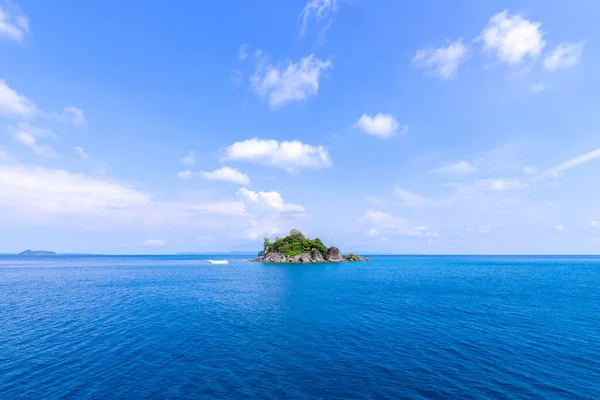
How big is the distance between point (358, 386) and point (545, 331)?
3483 cm

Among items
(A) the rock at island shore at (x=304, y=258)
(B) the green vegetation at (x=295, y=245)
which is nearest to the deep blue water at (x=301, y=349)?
(A) the rock at island shore at (x=304, y=258)

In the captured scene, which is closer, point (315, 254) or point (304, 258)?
point (304, 258)

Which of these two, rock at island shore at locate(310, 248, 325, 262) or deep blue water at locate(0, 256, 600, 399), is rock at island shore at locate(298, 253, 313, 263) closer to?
rock at island shore at locate(310, 248, 325, 262)

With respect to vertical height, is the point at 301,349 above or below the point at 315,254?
below

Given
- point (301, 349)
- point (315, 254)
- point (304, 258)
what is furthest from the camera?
point (315, 254)

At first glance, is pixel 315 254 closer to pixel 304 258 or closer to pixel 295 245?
pixel 304 258

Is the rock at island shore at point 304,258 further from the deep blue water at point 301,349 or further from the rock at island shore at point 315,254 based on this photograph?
the deep blue water at point 301,349

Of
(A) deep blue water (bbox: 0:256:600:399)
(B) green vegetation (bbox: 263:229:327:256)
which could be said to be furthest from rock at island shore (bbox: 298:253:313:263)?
(A) deep blue water (bbox: 0:256:600:399)

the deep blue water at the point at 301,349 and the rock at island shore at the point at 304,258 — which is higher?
the rock at island shore at the point at 304,258

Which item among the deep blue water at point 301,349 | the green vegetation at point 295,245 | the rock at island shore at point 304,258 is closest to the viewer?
the deep blue water at point 301,349

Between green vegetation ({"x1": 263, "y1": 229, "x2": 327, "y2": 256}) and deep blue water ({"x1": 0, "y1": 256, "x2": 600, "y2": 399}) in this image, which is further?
green vegetation ({"x1": 263, "y1": 229, "x2": 327, "y2": 256})

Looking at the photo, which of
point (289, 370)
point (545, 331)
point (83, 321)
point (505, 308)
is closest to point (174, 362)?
point (289, 370)

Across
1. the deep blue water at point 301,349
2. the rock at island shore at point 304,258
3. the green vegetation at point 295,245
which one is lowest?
the deep blue water at point 301,349

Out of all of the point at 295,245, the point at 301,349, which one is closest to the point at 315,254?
the point at 295,245
